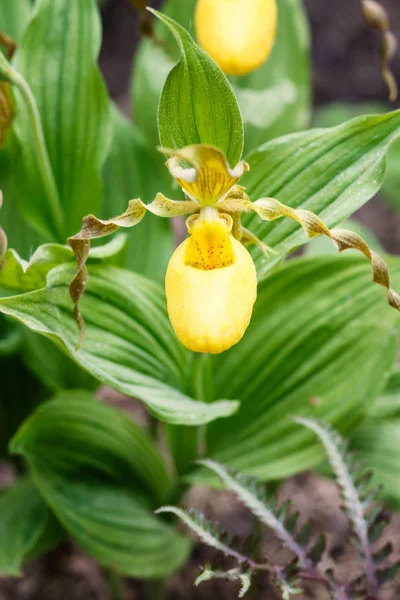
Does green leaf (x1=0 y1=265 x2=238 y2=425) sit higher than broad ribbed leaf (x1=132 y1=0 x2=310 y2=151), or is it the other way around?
broad ribbed leaf (x1=132 y1=0 x2=310 y2=151)

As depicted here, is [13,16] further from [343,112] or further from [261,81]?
[343,112]

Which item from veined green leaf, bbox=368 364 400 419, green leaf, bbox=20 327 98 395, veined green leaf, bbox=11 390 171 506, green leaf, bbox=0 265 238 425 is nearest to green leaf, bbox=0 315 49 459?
green leaf, bbox=20 327 98 395

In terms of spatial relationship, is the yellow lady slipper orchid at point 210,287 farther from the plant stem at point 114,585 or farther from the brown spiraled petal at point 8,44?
the plant stem at point 114,585

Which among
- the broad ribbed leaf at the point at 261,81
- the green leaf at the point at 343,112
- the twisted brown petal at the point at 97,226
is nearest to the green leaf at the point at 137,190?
the broad ribbed leaf at the point at 261,81

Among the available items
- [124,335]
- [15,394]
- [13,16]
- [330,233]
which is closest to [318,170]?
[330,233]

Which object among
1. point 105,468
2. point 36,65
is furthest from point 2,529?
point 36,65

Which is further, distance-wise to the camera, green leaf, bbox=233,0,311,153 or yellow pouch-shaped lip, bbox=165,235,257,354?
green leaf, bbox=233,0,311,153

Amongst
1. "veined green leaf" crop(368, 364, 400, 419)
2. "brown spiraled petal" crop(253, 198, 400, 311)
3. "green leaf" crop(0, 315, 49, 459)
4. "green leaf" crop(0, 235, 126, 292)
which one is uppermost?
"brown spiraled petal" crop(253, 198, 400, 311)

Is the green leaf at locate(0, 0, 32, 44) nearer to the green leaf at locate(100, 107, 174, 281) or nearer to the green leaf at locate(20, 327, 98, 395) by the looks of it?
the green leaf at locate(100, 107, 174, 281)
